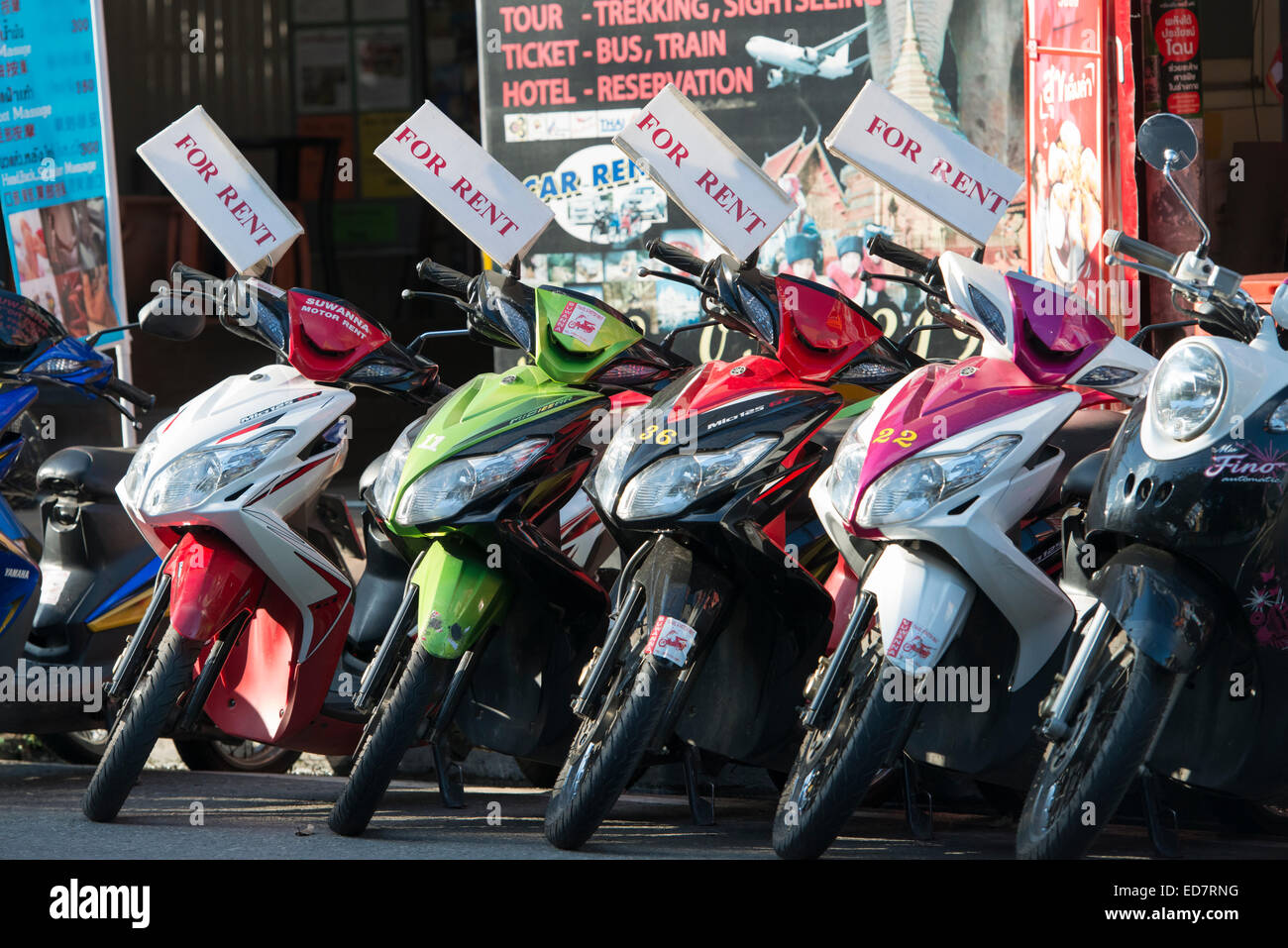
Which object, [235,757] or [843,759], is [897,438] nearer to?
[843,759]

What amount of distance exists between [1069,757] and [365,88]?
717 cm

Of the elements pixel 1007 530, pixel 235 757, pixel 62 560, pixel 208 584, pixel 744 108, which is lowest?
pixel 235 757

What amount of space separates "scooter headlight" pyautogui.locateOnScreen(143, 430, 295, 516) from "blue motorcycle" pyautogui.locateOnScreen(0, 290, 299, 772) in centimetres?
54

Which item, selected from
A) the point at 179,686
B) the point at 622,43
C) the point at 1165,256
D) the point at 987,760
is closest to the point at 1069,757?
the point at 987,760

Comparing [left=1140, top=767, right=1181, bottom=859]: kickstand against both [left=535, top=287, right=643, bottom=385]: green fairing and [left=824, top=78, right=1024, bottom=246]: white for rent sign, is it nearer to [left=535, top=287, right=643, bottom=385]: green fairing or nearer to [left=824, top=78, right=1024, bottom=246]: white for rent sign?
[left=824, top=78, right=1024, bottom=246]: white for rent sign

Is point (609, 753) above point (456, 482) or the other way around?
the other way around

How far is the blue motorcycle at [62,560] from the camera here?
14.6 ft

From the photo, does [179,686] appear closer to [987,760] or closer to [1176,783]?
[987,760]

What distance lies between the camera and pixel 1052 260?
17.6 ft

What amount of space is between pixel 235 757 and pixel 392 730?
1544mm

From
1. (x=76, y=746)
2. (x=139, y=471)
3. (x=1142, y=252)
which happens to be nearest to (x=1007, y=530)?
(x=1142, y=252)

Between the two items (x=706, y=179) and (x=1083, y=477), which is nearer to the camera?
(x=1083, y=477)

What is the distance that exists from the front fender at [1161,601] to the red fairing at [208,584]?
197 centimetres

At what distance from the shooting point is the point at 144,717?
391 cm
